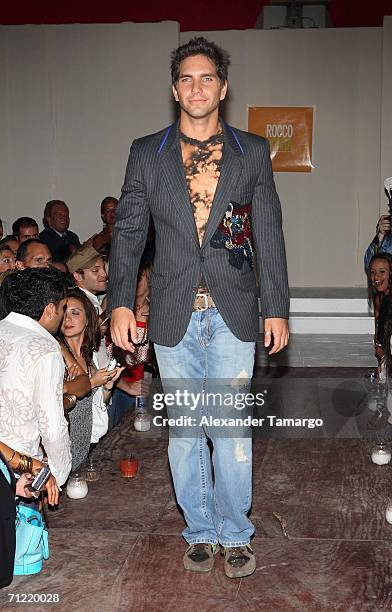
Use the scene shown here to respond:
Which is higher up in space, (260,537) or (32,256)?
(32,256)

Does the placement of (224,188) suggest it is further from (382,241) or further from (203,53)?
(382,241)

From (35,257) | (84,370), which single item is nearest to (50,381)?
(84,370)

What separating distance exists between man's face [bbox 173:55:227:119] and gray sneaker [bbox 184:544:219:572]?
1448 mm

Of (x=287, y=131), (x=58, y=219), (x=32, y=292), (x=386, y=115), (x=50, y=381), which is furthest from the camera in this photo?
(x=287, y=131)

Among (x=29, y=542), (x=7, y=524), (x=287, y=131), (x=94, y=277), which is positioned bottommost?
(x=29, y=542)

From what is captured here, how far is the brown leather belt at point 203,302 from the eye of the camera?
2912 mm

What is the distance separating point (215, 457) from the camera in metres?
2.95

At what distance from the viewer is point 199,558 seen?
3.04m

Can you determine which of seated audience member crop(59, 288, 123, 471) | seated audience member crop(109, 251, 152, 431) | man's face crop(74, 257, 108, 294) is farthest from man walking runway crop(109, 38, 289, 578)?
man's face crop(74, 257, 108, 294)

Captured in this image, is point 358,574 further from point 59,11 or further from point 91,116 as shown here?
point 59,11

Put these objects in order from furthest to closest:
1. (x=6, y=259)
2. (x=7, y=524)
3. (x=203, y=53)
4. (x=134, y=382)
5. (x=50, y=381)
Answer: (x=6, y=259), (x=134, y=382), (x=50, y=381), (x=203, y=53), (x=7, y=524)

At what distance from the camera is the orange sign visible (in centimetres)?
1033

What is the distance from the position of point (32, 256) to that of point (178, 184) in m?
2.56

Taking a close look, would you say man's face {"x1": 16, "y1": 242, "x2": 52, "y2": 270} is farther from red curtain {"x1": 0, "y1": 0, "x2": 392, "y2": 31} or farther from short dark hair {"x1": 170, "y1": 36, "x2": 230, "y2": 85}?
red curtain {"x1": 0, "y1": 0, "x2": 392, "y2": 31}
